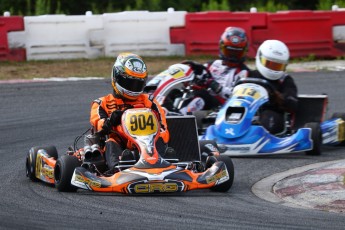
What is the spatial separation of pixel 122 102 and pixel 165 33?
9090 mm

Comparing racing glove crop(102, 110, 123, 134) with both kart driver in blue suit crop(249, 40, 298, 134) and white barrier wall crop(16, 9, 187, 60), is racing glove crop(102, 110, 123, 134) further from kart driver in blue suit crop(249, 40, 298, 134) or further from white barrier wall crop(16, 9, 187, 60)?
white barrier wall crop(16, 9, 187, 60)

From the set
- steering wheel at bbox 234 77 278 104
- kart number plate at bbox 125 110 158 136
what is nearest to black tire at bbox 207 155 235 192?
kart number plate at bbox 125 110 158 136

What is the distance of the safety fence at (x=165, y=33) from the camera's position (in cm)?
1777

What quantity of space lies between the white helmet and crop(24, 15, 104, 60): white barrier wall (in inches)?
263

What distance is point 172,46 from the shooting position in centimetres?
1828

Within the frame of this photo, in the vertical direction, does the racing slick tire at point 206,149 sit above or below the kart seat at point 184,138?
below

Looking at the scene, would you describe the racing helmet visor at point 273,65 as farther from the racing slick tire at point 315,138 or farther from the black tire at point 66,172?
the black tire at point 66,172

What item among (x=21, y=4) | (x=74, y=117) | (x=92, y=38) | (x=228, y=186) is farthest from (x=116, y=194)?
(x=21, y=4)

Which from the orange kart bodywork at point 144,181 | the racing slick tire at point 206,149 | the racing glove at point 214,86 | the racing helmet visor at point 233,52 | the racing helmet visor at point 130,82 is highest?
the racing helmet visor at point 130,82

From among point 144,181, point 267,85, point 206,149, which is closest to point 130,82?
point 206,149

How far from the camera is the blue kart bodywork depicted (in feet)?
35.6

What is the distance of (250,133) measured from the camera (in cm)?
1084

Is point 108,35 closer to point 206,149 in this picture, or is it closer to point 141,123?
point 206,149

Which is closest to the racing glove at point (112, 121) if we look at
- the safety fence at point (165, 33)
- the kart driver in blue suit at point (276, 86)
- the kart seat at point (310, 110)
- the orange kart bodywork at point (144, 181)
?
the orange kart bodywork at point (144, 181)
